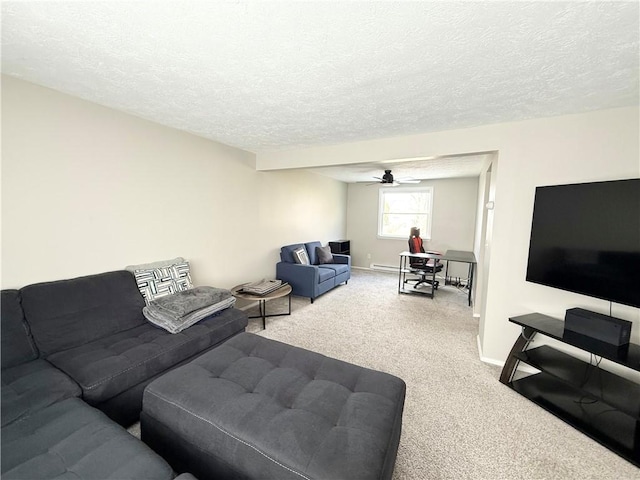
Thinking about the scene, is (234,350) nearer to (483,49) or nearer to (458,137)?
(483,49)

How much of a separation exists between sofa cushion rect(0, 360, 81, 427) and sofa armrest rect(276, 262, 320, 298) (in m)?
2.95

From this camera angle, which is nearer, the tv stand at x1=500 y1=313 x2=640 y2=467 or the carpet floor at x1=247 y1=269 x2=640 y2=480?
the carpet floor at x1=247 y1=269 x2=640 y2=480

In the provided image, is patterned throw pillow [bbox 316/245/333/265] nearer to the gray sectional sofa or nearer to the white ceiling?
the gray sectional sofa

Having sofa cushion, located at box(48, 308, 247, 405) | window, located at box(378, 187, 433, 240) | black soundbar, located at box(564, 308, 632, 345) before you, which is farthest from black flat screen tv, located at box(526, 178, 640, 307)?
window, located at box(378, 187, 433, 240)

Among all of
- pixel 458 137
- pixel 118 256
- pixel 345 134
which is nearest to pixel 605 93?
pixel 458 137

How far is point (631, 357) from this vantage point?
1.62 metres

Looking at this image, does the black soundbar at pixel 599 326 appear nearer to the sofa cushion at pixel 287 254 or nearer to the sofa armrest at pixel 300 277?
the sofa armrest at pixel 300 277

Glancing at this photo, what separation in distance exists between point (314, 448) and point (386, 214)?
19.9 ft

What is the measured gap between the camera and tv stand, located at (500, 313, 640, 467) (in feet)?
5.23

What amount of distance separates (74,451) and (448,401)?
2.25 meters

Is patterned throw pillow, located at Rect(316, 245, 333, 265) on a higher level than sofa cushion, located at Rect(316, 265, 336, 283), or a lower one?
higher

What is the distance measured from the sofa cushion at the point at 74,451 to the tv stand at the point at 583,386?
8.12 ft

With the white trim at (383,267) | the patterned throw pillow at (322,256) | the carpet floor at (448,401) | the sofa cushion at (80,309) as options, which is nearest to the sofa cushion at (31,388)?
the sofa cushion at (80,309)

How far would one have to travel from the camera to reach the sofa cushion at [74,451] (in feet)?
3.07
